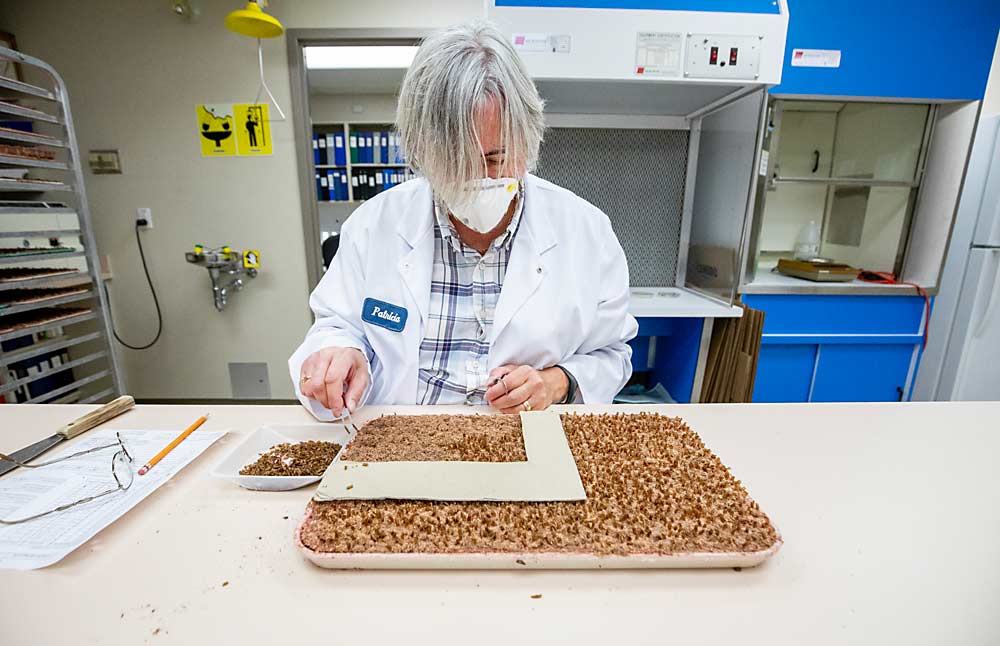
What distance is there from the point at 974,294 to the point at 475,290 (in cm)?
250

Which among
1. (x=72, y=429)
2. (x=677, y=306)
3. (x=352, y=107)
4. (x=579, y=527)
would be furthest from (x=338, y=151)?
(x=579, y=527)

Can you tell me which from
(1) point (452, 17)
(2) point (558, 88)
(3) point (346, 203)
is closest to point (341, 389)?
(2) point (558, 88)

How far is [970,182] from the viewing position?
6.94 feet

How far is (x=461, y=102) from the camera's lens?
77cm

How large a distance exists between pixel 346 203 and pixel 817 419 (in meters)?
4.40

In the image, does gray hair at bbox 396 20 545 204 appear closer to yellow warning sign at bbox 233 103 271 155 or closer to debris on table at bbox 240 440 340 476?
debris on table at bbox 240 440 340 476

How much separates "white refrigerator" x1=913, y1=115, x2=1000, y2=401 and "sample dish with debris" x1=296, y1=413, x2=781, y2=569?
2.49 m

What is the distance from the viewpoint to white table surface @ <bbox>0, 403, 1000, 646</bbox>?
1.30 feet

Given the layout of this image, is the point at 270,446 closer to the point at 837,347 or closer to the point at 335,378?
the point at 335,378

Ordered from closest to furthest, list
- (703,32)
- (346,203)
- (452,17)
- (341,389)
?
(341,389) → (703,32) → (452,17) → (346,203)

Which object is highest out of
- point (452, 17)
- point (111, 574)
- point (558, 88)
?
point (452, 17)

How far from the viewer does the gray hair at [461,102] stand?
784 mm

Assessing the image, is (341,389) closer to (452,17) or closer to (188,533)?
(188,533)

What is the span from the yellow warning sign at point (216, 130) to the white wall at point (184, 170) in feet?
0.13
